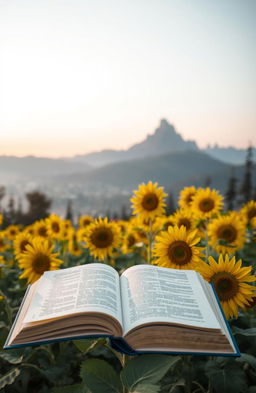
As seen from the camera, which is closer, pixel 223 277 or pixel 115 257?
pixel 223 277

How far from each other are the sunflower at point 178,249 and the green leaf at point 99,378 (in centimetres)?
128

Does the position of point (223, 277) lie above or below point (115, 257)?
above

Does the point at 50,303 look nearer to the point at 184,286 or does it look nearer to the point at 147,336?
the point at 147,336

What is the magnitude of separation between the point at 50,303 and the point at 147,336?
22.9 inches

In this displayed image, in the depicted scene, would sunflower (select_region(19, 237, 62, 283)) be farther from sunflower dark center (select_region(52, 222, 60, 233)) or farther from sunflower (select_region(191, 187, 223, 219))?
sunflower dark center (select_region(52, 222, 60, 233))

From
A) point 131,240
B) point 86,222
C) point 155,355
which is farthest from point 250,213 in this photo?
point 155,355

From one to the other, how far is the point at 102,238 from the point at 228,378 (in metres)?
2.27

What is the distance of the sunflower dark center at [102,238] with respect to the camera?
432 cm

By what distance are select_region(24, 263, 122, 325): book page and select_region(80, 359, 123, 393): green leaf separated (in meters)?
0.30

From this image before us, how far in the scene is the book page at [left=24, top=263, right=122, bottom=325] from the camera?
192 centimetres

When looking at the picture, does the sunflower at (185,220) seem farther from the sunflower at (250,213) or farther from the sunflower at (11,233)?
the sunflower at (11,233)

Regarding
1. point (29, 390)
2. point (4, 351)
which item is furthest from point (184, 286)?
point (29, 390)

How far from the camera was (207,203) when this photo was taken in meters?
5.14

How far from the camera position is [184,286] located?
228cm
